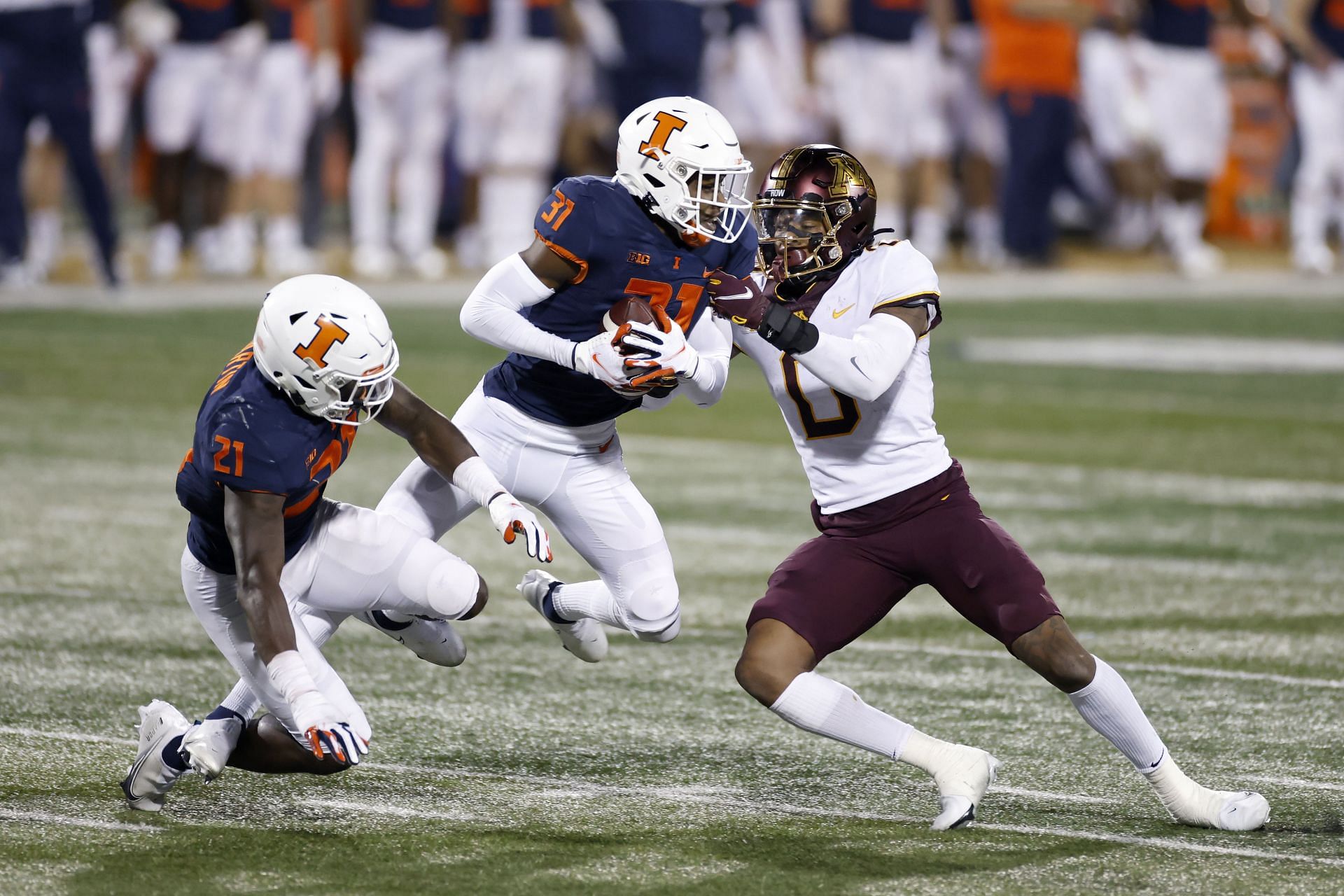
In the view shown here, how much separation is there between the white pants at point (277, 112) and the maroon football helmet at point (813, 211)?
1037 cm

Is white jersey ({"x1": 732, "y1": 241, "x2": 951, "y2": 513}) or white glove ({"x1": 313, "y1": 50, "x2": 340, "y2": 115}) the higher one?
white jersey ({"x1": 732, "y1": 241, "x2": 951, "y2": 513})

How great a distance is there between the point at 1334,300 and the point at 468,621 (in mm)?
10951

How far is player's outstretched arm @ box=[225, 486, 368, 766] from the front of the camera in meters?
3.83

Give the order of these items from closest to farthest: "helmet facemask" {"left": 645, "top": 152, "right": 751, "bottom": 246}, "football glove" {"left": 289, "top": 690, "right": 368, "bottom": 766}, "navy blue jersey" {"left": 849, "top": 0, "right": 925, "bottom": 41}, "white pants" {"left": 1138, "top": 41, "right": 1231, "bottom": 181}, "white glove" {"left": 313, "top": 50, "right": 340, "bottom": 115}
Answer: "football glove" {"left": 289, "top": 690, "right": 368, "bottom": 766}, "helmet facemask" {"left": 645, "top": 152, "right": 751, "bottom": 246}, "white glove" {"left": 313, "top": 50, "right": 340, "bottom": 115}, "navy blue jersey" {"left": 849, "top": 0, "right": 925, "bottom": 41}, "white pants" {"left": 1138, "top": 41, "right": 1231, "bottom": 181}

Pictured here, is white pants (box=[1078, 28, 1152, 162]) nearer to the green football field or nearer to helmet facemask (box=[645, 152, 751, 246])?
the green football field

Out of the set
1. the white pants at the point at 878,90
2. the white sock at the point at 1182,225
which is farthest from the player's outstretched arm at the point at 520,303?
the white sock at the point at 1182,225

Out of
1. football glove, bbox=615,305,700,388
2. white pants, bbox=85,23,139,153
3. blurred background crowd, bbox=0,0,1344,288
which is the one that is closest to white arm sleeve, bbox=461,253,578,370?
football glove, bbox=615,305,700,388

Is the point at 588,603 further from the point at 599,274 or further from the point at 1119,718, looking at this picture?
the point at 1119,718

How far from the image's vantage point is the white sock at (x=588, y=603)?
5.00 meters

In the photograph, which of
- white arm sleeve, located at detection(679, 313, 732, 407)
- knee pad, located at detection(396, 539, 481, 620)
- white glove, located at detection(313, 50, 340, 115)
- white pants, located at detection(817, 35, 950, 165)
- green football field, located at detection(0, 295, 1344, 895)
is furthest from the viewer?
white pants, located at detection(817, 35, 950, 165)

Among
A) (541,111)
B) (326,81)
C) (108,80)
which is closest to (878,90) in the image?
(541,111)

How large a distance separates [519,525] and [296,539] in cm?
47

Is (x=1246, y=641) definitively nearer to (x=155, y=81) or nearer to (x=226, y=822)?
(x=226, y=822)

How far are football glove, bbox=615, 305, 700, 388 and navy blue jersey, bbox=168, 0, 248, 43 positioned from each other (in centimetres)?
1033
